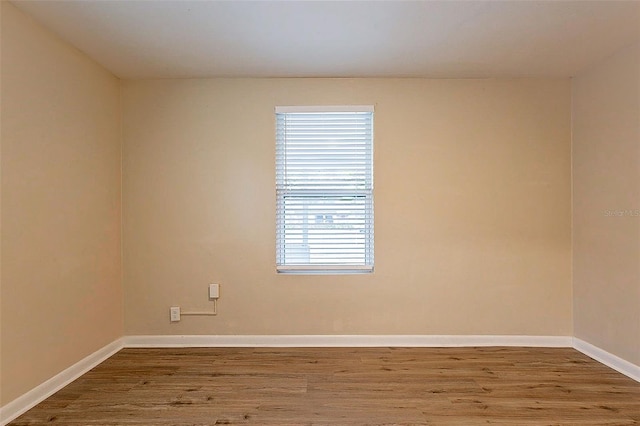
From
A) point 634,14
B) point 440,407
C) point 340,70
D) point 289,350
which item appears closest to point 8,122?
point 340,70

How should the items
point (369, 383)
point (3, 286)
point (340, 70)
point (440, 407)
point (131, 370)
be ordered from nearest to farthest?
point (3, 286)
point (440, 407)
point (369, 383)
point (131, 370)
point (340, 70)

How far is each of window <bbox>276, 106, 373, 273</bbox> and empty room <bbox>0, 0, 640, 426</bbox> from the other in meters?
0.02

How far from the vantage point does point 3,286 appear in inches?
91.1

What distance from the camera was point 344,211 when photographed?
3.69 metres

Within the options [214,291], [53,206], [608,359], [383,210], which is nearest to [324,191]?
[383,210]

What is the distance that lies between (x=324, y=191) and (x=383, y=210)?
22.3 inches

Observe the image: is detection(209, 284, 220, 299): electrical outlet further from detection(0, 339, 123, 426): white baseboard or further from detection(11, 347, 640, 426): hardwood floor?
detection(0, 339, 123, 426): white baseboard

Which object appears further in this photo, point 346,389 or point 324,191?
point 324,191

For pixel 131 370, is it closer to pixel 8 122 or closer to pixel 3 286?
pixel 3 286

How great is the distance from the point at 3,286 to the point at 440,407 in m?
2.69

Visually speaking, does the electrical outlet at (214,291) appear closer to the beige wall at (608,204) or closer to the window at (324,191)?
the window at (324,191)

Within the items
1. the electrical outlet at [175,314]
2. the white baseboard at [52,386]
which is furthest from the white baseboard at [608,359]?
the white baseboard at [52,386]

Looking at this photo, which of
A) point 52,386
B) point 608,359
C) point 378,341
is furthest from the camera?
point 378,341

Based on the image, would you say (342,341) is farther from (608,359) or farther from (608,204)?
(608,204)
